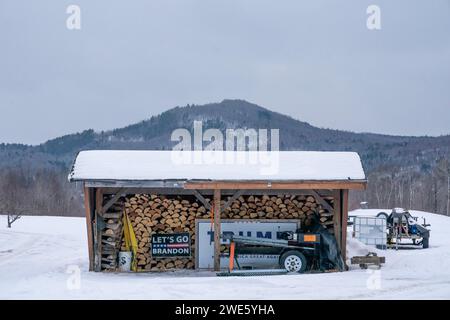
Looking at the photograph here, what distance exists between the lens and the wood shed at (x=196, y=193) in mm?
15086

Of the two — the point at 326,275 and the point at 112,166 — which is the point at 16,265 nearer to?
the point at 112,166

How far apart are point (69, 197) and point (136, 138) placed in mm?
39777

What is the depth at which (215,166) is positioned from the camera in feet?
51.0

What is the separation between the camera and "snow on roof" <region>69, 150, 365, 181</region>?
15.1 metres

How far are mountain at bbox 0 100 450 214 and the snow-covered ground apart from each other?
212 ft

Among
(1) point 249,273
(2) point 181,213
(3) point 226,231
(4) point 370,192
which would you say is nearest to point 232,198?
(3) point 226,231

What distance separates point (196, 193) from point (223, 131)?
8841 cm

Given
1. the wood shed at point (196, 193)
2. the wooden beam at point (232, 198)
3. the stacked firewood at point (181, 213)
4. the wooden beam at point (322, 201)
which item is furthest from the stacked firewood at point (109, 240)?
the wooden beam at point (322, 201)

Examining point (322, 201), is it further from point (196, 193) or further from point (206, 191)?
point (196, 193)

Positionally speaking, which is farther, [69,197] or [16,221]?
[69,197]

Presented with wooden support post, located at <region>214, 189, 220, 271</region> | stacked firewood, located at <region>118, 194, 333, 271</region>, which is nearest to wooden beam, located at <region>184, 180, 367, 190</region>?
wooden support post, located at <region>214, 189, 220, 271</region>

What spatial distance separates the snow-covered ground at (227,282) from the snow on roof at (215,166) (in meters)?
2.34
